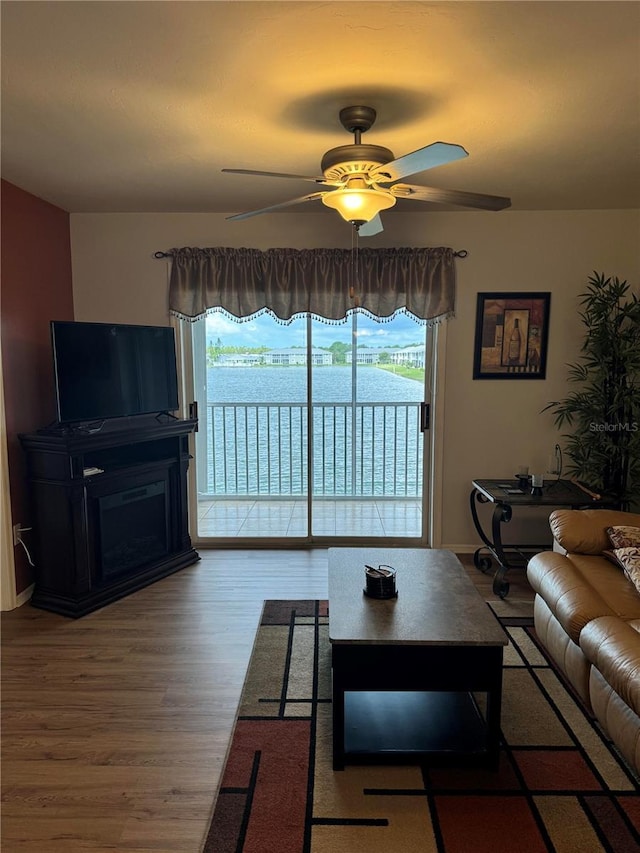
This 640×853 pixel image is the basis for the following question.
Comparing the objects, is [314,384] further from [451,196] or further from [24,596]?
[24,596]

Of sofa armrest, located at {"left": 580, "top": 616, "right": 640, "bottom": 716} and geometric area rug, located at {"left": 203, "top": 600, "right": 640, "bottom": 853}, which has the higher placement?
sofa armrest, located at {"left": 580, "top": 616, "right": 640, "bottom": 716}

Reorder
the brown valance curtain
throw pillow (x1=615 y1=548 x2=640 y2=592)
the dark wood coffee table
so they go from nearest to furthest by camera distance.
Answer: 1. the dark wood coffee table
2. throw pillow (x1=615 y1=548 x2=640 y2=592)
3. the brown valance curtain

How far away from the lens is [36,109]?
2.18 meters

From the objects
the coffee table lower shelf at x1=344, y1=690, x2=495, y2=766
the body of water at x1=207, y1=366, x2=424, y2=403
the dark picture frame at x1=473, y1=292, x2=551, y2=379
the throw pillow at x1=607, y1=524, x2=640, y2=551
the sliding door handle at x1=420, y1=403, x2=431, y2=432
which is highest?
the dark picture frame at x1=473, y1=292, x2=551, y2=379

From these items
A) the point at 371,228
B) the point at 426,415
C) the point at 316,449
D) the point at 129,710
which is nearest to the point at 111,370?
the point at 371,228

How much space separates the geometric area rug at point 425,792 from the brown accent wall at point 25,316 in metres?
1.99

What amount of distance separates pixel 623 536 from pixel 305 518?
9.22ft

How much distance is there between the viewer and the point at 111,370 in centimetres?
334

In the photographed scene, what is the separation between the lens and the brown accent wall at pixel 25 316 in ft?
10.3

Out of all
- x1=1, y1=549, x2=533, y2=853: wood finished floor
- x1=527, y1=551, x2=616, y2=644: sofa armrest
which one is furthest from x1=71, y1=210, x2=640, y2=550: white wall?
x1=527, y1=551, x2=616, y2=644: sofa armrest

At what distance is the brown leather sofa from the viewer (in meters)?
1.81

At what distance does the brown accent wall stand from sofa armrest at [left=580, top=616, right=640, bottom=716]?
3098mm

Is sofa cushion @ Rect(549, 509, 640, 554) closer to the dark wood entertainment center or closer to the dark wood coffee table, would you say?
the dark wood coffee table

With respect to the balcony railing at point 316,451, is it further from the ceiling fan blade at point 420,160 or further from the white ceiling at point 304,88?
the ceiling fan blade at point 420,160
